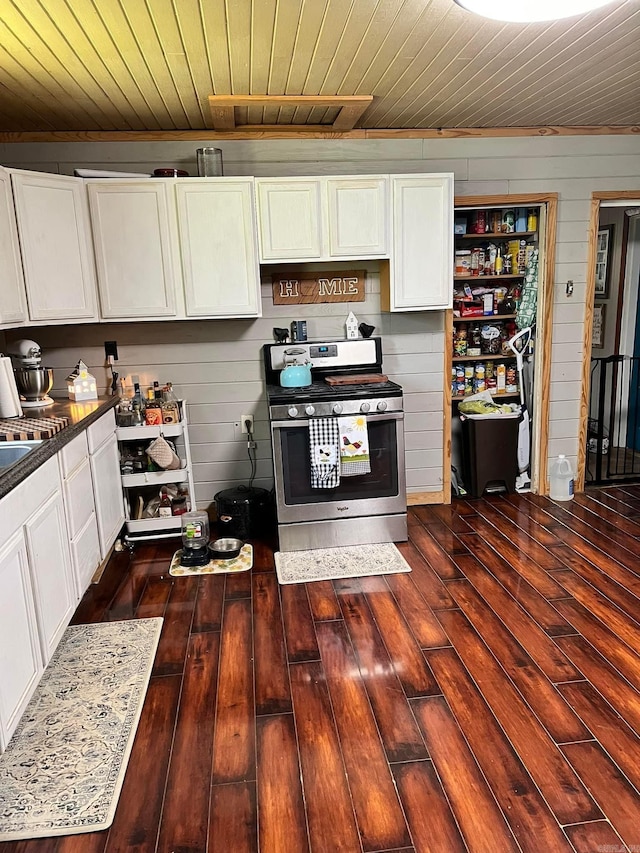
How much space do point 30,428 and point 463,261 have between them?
3.33 meters

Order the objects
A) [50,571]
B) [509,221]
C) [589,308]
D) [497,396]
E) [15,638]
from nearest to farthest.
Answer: [15,638] < [50,571] < [589,308] < [509,221] < [497,396]

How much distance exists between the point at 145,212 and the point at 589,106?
105 inches

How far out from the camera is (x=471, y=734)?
6.90 ft

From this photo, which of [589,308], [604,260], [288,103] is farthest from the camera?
[604,260]

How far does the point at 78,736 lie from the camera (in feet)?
7.07

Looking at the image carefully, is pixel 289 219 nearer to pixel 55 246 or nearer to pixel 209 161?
pixel 209 161

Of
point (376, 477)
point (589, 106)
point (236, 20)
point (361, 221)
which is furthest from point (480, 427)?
point (236, 20)

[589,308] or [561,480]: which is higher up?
[589,308]

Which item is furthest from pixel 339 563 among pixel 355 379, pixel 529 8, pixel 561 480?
pixel 529 8

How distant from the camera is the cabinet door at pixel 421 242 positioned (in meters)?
3.78

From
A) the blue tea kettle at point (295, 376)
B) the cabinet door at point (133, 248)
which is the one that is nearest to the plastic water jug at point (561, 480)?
the blue tea kettle at point (295, 376)

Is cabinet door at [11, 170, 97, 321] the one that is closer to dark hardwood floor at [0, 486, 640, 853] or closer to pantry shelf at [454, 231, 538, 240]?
dark hardwood floor at [0, 486, 640, 853]

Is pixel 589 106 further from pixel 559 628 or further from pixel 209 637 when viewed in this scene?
pixel 209 637

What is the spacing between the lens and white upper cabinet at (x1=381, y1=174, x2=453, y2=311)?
378 centimetres
